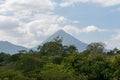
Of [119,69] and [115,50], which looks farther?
[115,50]

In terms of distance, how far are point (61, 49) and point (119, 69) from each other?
2579 cm

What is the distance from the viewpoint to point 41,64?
52.2m

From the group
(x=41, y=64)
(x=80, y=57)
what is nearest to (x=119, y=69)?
(x=80, y=57)

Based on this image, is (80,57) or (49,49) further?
(49,49)

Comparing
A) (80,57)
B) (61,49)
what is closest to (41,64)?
(80,57)

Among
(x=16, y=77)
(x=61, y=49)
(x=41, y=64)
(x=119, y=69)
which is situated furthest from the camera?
(x=61, y=49)

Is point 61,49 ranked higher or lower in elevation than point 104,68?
higher

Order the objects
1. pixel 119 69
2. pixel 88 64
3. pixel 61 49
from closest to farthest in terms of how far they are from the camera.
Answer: pixel 119 69 < pixel 88 64 < pixel 61 49

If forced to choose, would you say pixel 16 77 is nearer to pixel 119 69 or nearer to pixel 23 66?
pixel 23 66

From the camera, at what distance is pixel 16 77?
133ft

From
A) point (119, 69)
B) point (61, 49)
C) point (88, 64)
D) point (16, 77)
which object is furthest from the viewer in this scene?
point (61, 49)

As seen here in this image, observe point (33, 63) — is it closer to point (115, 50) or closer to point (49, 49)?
point (49, 49)

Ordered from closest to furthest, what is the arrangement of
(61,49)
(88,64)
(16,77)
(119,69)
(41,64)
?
(16,77)
(119,69)
(88,64)
(41,64)
(61,49)

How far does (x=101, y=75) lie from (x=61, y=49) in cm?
2350
